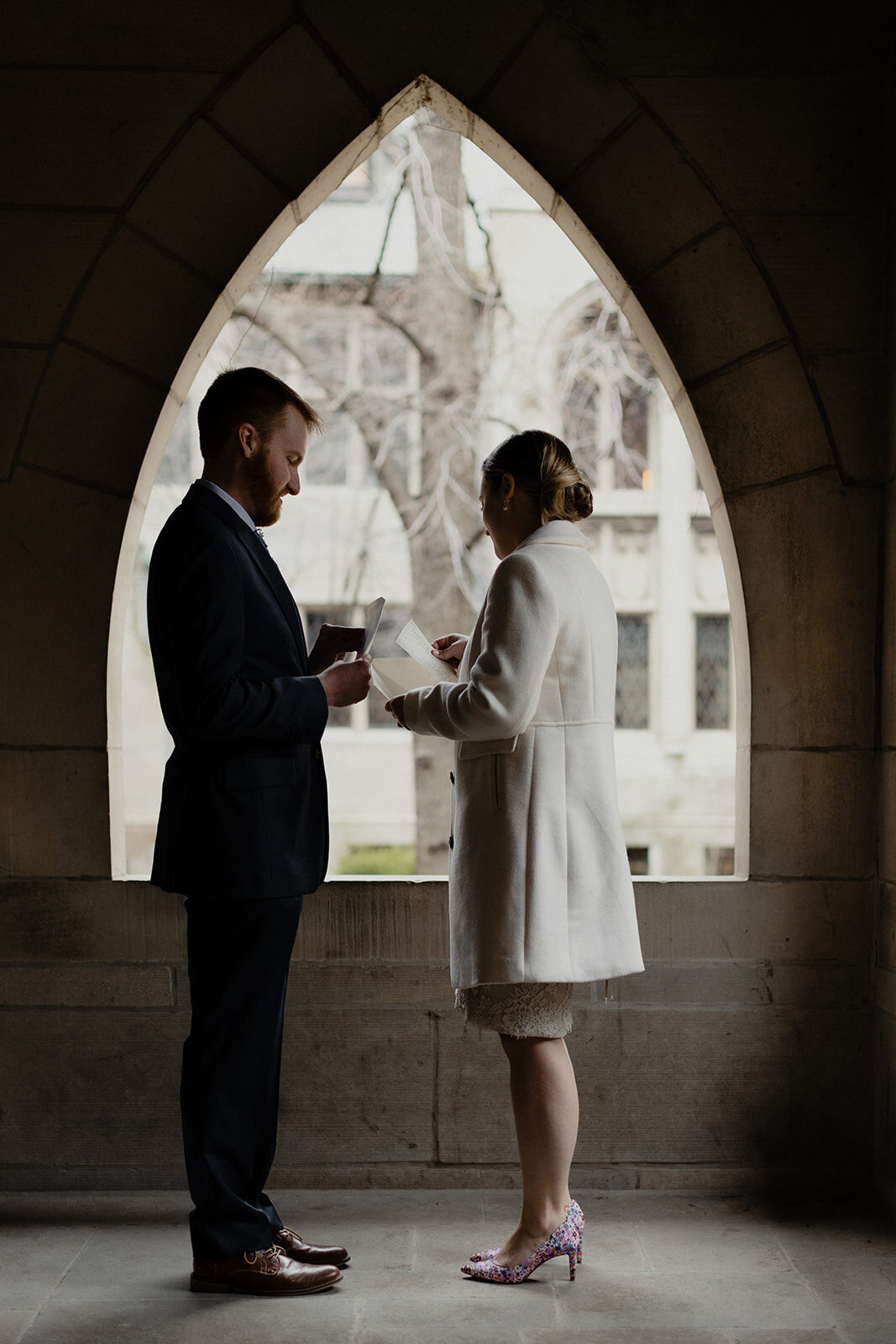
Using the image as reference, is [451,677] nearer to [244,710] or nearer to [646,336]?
[244,710]

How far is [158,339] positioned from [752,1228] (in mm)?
2715

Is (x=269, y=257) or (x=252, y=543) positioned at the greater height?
(x=269, y=257)

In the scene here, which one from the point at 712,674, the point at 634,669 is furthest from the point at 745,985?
the point at 712,674

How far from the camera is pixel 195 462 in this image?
14508 millimetres

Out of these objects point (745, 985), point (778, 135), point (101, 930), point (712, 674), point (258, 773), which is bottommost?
point (745, 985)

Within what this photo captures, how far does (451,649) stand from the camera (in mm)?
3033

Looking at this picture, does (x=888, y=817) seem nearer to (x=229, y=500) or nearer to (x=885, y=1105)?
(x=885, y=1105)

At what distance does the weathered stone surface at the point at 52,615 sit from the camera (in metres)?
3.21

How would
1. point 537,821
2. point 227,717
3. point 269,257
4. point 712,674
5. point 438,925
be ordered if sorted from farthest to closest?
point 712,674
point 269,257
point 438,925
point 537,821
point 227,717

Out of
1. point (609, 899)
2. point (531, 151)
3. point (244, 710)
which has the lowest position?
point (609, 899)

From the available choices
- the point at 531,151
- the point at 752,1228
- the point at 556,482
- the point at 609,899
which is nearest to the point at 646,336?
the point at 531,151

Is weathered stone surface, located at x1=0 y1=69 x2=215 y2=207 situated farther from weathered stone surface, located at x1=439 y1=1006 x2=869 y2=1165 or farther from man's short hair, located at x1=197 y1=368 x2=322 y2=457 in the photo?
weathered stone surface, located at x1=439 y1=1006 x2=869 y2=1165

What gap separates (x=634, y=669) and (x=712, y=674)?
0.95 m

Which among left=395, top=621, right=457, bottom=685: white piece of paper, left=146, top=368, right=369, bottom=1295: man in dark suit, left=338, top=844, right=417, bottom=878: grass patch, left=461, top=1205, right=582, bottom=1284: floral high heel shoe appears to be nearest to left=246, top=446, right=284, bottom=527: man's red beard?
left=146, top=368, right=369, bottom=1295: man in dark suit
